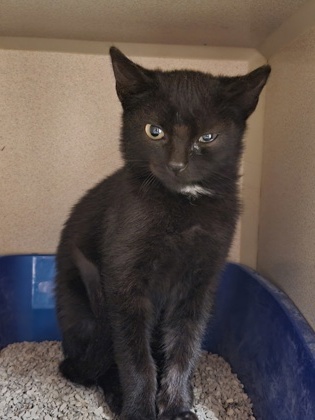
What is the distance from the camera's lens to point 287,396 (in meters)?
1.10

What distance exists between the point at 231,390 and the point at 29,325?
74cm

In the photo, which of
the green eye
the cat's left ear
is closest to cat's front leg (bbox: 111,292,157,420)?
the green eye

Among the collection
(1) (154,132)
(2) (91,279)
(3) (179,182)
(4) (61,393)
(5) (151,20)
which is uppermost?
(5) (151,20)

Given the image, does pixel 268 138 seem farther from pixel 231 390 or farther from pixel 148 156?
pixel 231 390

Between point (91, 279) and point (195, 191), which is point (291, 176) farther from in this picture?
point (91, 279)

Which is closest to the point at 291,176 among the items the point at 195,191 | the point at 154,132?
the point at 195,191

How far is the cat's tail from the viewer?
3.78ft

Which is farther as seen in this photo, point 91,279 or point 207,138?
point 91,279

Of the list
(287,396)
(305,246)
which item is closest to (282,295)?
(305,246)

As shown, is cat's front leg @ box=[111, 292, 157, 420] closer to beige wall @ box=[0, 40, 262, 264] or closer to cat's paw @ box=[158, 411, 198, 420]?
cat's paw @ box=[158, 411, 198, 420]

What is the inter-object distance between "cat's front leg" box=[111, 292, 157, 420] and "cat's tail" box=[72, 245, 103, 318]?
105mm

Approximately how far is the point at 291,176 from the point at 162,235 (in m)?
0.54

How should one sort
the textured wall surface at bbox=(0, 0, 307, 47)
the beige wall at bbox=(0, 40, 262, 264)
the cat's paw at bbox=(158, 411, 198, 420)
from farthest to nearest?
the beige wall at bbox=(0, 40, 262, 264) < the textured wall surface at bbox=(0, 0, 307, 47) < the cat's paw at bbox=(158, 411, 198, 420)

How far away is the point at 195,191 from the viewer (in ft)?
3.46
